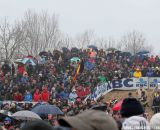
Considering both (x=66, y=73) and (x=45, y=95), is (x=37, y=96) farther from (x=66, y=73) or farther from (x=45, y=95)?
(x=66, y=73)

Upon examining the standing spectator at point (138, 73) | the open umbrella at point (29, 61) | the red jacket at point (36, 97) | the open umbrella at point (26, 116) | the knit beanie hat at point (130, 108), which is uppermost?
the open umbrella at point (29, 61)

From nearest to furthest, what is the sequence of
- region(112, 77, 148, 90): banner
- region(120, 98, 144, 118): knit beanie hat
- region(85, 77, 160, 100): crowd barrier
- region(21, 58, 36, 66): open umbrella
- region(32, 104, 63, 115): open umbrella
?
region(120, 98, 144, 118): knit beanie hat < region(32, 104, 63, 115): open umbrella < region(21, 58, 36, 66): open umbrella < region(85, 77, 160, 100): crowd barrier < region(112, 77, 148, 90): banner

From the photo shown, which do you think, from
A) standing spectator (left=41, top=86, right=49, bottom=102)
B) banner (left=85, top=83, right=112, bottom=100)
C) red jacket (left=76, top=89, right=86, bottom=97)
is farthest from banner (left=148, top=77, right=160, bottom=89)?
standing spectator (left=41, top=86, right=49, bottom=102)

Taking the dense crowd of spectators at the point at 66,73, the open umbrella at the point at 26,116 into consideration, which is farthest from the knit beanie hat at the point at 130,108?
the dense crowd of spectators at the point at 66,73

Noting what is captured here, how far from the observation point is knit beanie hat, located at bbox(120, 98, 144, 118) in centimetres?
455

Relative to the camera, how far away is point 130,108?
181 inches

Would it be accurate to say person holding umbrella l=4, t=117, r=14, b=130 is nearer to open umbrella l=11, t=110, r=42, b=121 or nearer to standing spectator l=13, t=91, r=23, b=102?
open umbrella l=11, t=110, r=42, b=121

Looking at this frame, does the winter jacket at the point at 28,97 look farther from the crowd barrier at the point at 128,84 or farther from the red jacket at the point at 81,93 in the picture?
the crowd barrier at the point at 128,84

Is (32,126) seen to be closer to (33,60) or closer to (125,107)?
(125,107)

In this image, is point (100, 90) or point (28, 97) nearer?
point (28, 97)

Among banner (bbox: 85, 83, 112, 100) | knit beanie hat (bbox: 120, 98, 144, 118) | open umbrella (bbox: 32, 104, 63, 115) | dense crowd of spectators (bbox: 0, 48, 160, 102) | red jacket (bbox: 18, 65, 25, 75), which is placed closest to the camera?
knit beanie hat (bbox: 120, 98, 144, 118)

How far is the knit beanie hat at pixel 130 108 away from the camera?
14.9ft

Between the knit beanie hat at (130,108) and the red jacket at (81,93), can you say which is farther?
the red jacket at (81,93)

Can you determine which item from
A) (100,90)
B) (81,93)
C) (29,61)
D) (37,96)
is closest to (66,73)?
(100,90)
